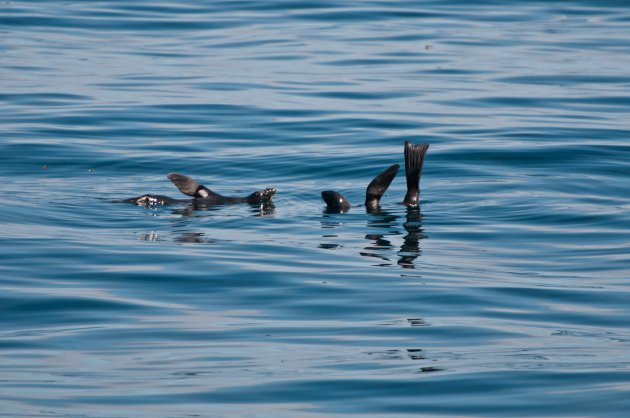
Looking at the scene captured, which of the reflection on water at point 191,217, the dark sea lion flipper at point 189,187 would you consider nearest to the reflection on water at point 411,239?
the reflection on water at point 191,217

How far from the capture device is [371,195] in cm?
1227

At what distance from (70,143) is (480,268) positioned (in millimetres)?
7614

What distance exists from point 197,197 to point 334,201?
4.48 ft

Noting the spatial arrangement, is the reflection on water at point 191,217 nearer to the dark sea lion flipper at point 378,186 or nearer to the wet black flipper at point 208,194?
the wet black flipper at point 208,194

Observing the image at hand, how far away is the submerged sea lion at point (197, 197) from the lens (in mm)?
12070

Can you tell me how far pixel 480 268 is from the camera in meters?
9.65

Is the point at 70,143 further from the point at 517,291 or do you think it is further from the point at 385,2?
the point at 385,2

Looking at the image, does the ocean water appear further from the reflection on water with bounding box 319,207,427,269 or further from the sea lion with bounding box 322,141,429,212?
the sea lion with bounding box 322,141,429,212

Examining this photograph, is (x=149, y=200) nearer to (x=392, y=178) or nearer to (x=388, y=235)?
(x=392, y=178)

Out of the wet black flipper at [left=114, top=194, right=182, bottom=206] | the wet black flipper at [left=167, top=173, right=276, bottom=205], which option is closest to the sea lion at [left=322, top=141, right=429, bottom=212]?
the wet black flipper at [left=167, top=173, right=276, bottom=205]

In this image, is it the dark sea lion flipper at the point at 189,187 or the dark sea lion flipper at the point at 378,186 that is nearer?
the dark sea lion flipper at the point at 378,186

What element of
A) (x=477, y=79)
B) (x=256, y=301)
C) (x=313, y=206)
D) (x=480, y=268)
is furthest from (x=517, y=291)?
(x=477, y=79)

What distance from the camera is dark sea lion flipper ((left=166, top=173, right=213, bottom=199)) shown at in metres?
12.2

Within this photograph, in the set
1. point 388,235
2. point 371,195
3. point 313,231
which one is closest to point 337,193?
point 371,195
